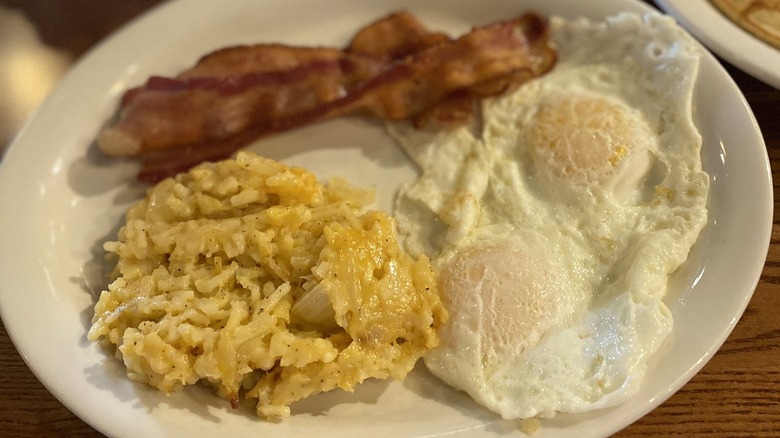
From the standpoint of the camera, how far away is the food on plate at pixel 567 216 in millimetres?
1666

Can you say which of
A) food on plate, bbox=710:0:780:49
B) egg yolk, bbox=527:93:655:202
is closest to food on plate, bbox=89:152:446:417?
egg yolk, bbox=527:93:655:202

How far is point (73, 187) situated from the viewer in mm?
2273

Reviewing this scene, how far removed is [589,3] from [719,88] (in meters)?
0.68

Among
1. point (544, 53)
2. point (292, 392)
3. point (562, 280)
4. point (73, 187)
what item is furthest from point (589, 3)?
point (73, 187)

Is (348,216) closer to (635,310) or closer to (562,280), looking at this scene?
(562,280)

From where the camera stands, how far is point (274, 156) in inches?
93.7

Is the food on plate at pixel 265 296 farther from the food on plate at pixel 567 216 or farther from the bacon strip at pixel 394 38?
the bacon strip at pixel 394 38

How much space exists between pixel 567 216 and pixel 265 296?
1010 millimetres

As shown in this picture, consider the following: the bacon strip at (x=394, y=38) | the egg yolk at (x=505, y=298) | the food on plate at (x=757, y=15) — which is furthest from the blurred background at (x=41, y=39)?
the food on plate at (x=757, y=15)

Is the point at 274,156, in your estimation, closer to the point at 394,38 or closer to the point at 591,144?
the point at 394,38

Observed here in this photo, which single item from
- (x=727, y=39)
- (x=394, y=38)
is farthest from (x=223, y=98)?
(x=727, y=39)

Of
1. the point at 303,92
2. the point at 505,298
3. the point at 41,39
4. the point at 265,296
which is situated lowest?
the point at 505,298

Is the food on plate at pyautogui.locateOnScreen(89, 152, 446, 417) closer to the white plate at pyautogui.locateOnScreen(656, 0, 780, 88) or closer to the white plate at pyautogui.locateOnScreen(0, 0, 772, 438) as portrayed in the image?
the white plate at pyautogui.locateOnScreen(0, 0, 772, 438)

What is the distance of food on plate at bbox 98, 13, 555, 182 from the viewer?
2332 millimetres
